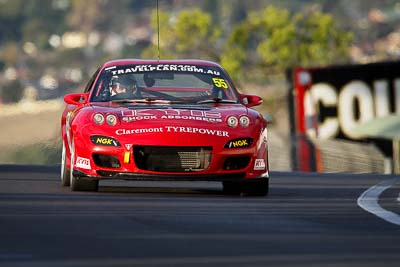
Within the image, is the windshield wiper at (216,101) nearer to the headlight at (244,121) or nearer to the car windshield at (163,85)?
the car windshield at (163,85)

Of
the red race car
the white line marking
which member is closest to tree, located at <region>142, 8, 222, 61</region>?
the white line marking

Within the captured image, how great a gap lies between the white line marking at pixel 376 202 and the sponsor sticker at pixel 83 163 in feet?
7.33

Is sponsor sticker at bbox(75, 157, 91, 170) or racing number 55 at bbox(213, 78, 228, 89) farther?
racing number 55 at bbox(213, 78, 228, 89)

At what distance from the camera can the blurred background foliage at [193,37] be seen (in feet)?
293

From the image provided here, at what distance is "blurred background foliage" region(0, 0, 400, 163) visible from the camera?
3521 inches

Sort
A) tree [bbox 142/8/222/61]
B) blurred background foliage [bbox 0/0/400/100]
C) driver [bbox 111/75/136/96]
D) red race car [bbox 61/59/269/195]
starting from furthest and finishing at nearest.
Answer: blurred background foliage [bbox 0/0/400/100]
tree [bbox 142/8/222/61]
driver [bbox 111/75/136/96]
red race car [bbox 61/59/269/195]

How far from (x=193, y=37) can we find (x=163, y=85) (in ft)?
254

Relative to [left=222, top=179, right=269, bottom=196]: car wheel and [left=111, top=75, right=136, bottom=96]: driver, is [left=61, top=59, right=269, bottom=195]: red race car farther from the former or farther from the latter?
[left=111, top=75, right=136, bottom=96]: driver

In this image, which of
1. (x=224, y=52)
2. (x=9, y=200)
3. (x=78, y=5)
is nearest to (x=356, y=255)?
(x=9, y=200)

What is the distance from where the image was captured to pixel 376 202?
13.1 metres

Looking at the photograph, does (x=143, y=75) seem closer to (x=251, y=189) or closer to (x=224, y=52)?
(x=251, y=189)

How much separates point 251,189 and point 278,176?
457 centimetres

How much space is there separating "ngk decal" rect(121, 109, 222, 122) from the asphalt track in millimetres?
642

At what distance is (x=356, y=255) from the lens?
8.67 meters
